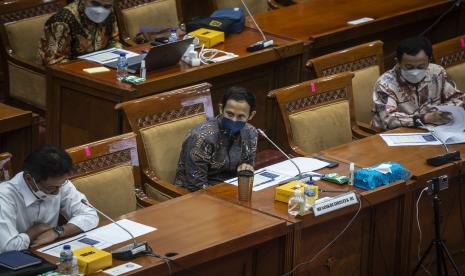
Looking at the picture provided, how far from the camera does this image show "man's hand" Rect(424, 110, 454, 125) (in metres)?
6.08

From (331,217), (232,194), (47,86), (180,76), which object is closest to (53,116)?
(47,86)

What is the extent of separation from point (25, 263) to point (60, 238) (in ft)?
1.39

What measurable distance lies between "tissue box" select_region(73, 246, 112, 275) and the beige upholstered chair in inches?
114

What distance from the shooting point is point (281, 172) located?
5.38 m

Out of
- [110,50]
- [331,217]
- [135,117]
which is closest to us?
[331,217]

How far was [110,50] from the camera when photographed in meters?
6.92

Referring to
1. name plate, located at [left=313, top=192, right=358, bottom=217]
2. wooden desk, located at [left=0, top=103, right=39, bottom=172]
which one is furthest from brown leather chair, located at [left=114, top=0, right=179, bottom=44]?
name plate, located at [left=313, top=192, right=358, bottom=217]

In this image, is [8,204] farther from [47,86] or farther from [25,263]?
[47,86]

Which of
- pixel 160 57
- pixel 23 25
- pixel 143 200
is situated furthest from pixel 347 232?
pixel 23 25

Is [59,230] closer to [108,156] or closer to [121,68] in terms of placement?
[108,156]

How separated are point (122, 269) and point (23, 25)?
3.26 metres

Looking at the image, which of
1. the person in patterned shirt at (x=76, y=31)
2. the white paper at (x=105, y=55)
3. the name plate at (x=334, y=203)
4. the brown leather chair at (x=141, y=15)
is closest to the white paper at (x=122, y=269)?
the name plate at (x=334, y=203)

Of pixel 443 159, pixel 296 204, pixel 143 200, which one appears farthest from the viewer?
pixel 443 159

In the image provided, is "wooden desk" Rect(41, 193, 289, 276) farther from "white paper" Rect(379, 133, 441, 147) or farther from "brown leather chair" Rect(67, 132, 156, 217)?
"white paper" Rect(379, 133, 441, 147)
